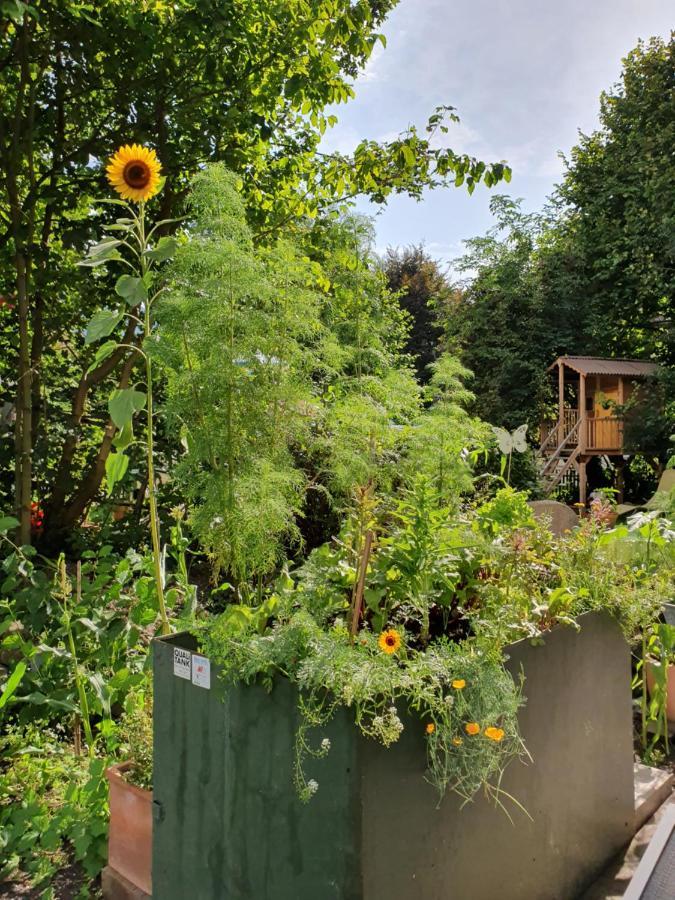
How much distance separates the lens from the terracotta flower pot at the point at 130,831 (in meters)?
1.64

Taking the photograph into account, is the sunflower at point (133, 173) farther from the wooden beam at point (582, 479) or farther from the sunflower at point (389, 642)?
the wooden beam at point (582, 479)

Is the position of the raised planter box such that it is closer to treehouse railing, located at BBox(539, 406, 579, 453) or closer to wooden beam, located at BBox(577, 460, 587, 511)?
wooden beam, located at BBox(577, 460, 587, 511)

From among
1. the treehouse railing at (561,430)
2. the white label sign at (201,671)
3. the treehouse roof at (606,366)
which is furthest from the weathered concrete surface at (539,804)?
the treehouse railing at (561,430)

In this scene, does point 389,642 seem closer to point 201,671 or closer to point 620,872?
point 201,671

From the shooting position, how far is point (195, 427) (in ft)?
5.64

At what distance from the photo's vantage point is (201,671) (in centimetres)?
136

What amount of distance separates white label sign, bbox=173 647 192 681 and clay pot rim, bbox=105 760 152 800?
1.47 feet

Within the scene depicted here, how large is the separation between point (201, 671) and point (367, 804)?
0.45 metres

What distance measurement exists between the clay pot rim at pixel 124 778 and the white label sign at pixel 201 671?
19.3 inches

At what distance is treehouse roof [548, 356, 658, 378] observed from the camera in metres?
12.9

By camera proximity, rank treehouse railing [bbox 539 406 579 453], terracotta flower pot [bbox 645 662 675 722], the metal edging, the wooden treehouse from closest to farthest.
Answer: the metal edging → terracotta flower pot [bbox 645 662 675 722] → the wooden treehouse → treehouse railing [bbox 539 406 579 453]

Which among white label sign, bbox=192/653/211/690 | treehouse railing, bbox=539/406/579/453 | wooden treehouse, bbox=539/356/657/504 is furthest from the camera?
treehouse railing, bbox=539/406/579/453

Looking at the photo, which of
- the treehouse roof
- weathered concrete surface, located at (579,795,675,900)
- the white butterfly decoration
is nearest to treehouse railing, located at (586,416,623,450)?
the treehouse roof

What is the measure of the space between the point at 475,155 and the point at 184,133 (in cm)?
146
